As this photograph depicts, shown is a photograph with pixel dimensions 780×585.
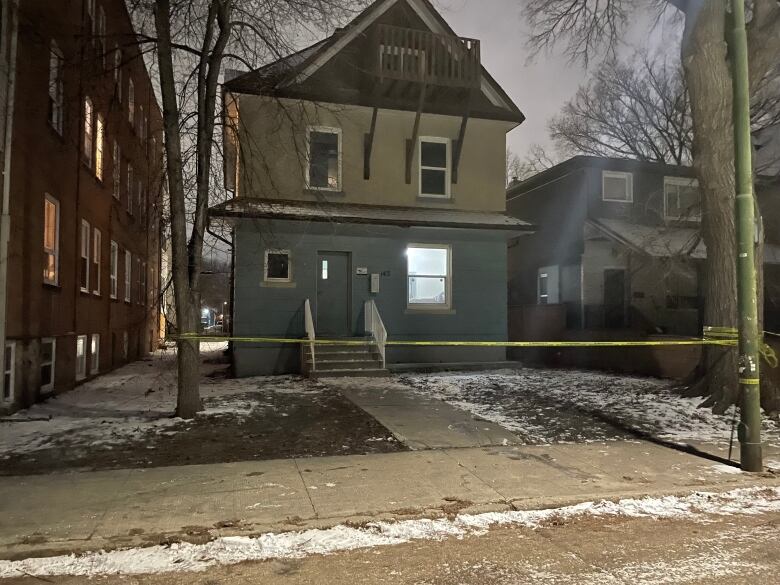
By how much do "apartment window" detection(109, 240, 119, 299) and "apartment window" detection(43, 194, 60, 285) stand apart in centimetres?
485

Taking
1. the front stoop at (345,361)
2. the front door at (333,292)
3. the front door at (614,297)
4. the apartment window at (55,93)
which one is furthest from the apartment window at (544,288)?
the apartment window at (55,93)

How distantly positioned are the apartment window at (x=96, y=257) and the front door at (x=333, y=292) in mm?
5475

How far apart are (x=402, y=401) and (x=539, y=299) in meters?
13.2

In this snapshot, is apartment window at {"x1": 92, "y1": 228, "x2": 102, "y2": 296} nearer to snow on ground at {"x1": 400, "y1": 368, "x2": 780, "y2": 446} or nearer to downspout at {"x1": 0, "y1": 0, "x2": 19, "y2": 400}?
downspout at {"x1": 0, "y1": 0, "x2": 19, "y2": 400}

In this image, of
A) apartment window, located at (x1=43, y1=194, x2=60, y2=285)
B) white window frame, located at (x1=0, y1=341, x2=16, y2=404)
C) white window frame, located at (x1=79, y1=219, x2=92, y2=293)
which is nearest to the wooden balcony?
white window frame, located at (x1=79, y1=219, x2=92, y2=293)

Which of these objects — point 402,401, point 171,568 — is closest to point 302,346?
point 402,401

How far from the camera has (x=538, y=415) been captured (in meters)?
9.41

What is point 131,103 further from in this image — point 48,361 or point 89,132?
point 48,361

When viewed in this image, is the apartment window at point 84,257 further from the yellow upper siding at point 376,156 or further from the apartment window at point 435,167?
the apartment window at point 435,167

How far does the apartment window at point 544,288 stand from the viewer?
21938 mm

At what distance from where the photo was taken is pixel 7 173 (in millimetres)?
8562

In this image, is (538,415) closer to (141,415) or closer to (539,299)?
(141,415)

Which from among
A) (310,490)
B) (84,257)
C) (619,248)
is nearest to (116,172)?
(84,257)

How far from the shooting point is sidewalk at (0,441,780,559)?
4648mm
